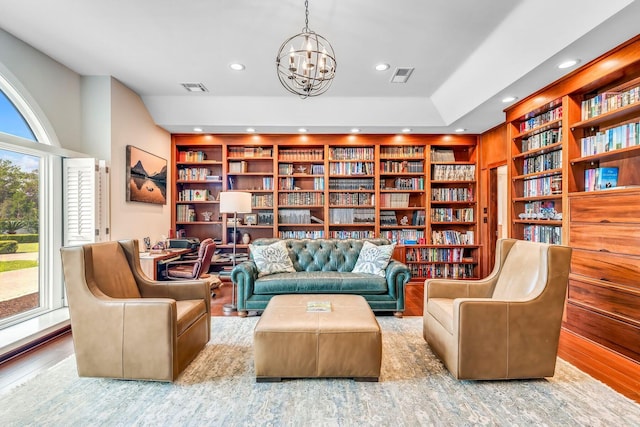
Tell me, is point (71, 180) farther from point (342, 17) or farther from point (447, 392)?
point (447, 392)

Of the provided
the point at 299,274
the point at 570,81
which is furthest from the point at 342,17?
the point at 299,274

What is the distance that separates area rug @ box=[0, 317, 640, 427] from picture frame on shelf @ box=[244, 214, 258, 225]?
333 cm

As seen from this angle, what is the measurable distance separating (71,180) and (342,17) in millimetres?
3381

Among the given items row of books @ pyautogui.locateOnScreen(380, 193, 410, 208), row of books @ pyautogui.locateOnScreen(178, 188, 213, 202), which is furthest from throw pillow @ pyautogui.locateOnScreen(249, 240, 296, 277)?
row of books @ pyautogui.locateOnScreen(380, 193, 410, 208)

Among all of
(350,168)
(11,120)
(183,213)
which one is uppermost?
(11,120)

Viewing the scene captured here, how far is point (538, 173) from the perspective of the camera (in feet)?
12.0

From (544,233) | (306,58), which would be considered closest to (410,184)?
(544,233)

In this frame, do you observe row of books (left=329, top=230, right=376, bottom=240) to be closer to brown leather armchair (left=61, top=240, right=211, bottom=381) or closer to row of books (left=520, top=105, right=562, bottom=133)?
row of books (left=520, top=105, right=562, bottom=133)

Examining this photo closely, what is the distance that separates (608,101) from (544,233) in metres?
1.48

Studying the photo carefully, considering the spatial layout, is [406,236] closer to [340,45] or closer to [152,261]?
[340,45]

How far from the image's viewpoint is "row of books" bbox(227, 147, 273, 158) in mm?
5559

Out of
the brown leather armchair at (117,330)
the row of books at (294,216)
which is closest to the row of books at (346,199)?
the row of books at (294,216)

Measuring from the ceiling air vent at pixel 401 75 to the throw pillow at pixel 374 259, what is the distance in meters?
2.11

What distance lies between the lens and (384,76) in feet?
13.1
